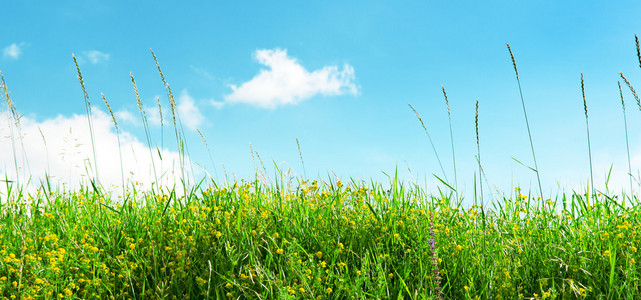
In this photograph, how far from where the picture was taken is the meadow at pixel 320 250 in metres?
2.95

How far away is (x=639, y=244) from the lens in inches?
134

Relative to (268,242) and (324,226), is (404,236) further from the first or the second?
(268,242)

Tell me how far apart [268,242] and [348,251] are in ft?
1.86

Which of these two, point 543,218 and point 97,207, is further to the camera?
point 97,207

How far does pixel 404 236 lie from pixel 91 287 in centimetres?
207

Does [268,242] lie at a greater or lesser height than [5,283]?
greater

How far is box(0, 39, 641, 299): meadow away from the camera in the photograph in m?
2.95

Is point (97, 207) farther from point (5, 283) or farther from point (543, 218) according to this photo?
point (543, 218)

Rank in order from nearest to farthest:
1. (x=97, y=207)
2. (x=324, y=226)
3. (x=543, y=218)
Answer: (x=324, y=226) < (x=543, y=218) < (x=97, y=207)

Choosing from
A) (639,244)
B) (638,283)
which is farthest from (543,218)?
(638,283)

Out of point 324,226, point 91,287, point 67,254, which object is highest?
point 324,226

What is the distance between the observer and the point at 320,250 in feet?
11.1

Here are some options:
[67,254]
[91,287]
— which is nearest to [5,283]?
[67,254]

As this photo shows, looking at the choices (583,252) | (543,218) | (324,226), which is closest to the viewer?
(583,252)
